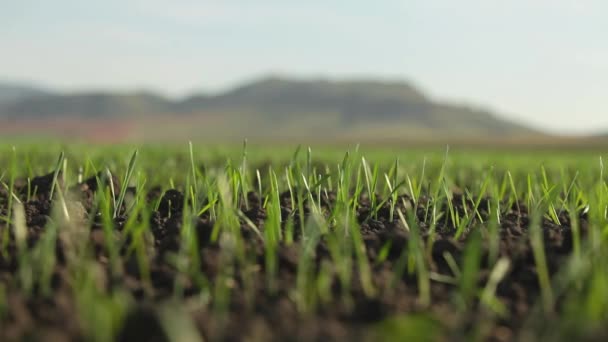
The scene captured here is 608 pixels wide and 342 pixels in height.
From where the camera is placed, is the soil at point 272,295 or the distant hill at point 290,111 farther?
the distant hill at point 290,111

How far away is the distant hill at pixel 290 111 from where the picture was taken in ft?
322

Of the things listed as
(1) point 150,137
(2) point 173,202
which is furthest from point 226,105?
(2) point 173,202

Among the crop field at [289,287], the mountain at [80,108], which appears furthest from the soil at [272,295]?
the mountain at [80,108]

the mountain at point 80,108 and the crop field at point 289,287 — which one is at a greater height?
the mountain at point 80,108

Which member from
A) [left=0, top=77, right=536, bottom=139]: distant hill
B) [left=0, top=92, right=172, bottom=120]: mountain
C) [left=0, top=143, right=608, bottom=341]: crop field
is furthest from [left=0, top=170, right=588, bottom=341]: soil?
[left=0, top=92, right=172, bottom=120]: mountain

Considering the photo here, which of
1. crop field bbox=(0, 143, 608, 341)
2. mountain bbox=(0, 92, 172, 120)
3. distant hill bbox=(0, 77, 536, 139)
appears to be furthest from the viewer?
mountain bbox=(0, 92, 172, 120)

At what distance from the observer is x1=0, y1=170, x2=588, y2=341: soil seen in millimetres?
830

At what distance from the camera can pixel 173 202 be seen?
1.88 metres

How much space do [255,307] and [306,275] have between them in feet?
0.49

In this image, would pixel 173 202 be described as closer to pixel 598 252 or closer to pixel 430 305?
pixel 430 305

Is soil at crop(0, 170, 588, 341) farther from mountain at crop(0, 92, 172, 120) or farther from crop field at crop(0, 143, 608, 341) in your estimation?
mountain at crop(0, 92, 172, 120)

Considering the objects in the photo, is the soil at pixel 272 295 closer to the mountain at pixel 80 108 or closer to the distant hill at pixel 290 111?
the distant hill at pixel 290 111

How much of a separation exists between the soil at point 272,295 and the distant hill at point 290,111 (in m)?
86.9

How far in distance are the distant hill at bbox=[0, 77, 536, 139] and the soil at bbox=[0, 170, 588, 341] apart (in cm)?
8685
